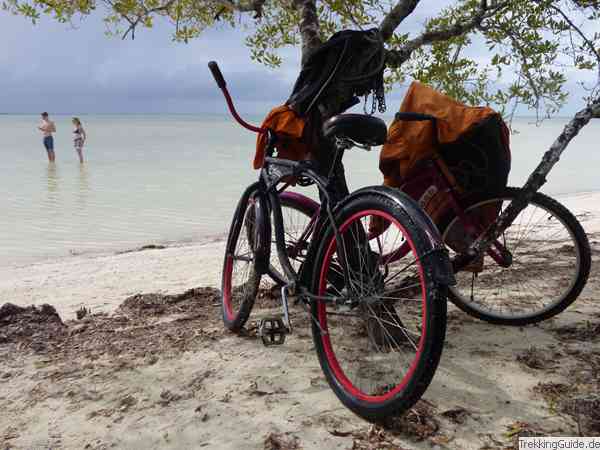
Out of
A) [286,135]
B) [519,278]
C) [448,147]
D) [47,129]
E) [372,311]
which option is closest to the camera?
[372,311]

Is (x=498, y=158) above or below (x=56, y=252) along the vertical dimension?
above

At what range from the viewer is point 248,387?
2.66m

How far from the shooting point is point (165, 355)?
10.2 feet

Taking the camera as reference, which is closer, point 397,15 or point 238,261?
point 238,261

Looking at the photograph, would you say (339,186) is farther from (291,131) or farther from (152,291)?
(152,291)

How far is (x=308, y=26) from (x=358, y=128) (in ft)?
6.40

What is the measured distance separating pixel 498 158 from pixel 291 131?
4.30 ft

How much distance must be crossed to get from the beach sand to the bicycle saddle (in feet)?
Answer: 4.22

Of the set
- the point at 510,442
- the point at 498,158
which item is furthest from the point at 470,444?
the point at 498,158

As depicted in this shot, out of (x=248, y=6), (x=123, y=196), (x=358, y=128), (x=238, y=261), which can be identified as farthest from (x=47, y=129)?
(x=358, y=128)

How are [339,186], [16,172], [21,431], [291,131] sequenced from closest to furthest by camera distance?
[21,431]
[339,186]
[291,131]
[16,172]

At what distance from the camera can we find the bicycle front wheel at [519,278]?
333 cm

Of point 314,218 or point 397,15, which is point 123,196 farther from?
point 314,218

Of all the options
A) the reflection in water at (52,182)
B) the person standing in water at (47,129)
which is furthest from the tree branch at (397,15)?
the person standing in water at (47,129)
